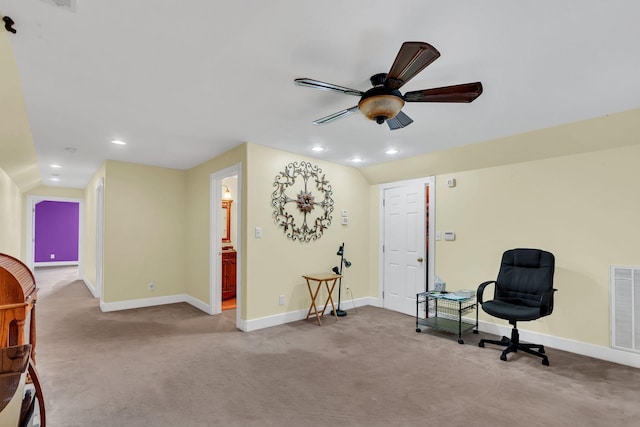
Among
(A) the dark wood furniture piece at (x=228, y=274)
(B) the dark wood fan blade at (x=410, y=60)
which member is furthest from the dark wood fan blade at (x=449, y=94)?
(A) the dark wood furniture piece at (x=228, y=274)

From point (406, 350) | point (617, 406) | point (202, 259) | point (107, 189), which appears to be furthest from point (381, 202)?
point (107, 189)

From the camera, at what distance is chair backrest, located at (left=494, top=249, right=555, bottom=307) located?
3252 mm

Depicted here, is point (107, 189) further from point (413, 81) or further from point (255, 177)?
point (413, 81)

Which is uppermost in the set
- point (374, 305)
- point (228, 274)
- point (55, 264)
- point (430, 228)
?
point (430, 228)

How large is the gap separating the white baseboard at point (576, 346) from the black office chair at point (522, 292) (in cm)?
24

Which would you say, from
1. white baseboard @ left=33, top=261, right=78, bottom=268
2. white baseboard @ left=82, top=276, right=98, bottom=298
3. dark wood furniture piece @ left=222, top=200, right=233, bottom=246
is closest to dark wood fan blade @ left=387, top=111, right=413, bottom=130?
dark wood furniture piece @ left=222, top=200, right=233, bottom=246

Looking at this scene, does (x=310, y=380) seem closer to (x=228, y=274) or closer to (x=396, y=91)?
(x=396, y=91)

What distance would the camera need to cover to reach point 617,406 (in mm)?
2291

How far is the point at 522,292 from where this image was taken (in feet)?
11.1

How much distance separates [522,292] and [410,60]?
9.75ft

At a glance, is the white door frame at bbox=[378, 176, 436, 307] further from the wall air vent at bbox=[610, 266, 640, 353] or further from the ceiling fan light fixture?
the ceiling fan light fixture

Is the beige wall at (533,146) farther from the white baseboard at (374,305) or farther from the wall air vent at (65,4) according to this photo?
the wall air vent at (65,4)

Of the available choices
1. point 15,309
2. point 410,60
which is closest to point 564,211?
point 410,60

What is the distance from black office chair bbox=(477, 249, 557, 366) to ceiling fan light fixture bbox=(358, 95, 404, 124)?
2323 mm
